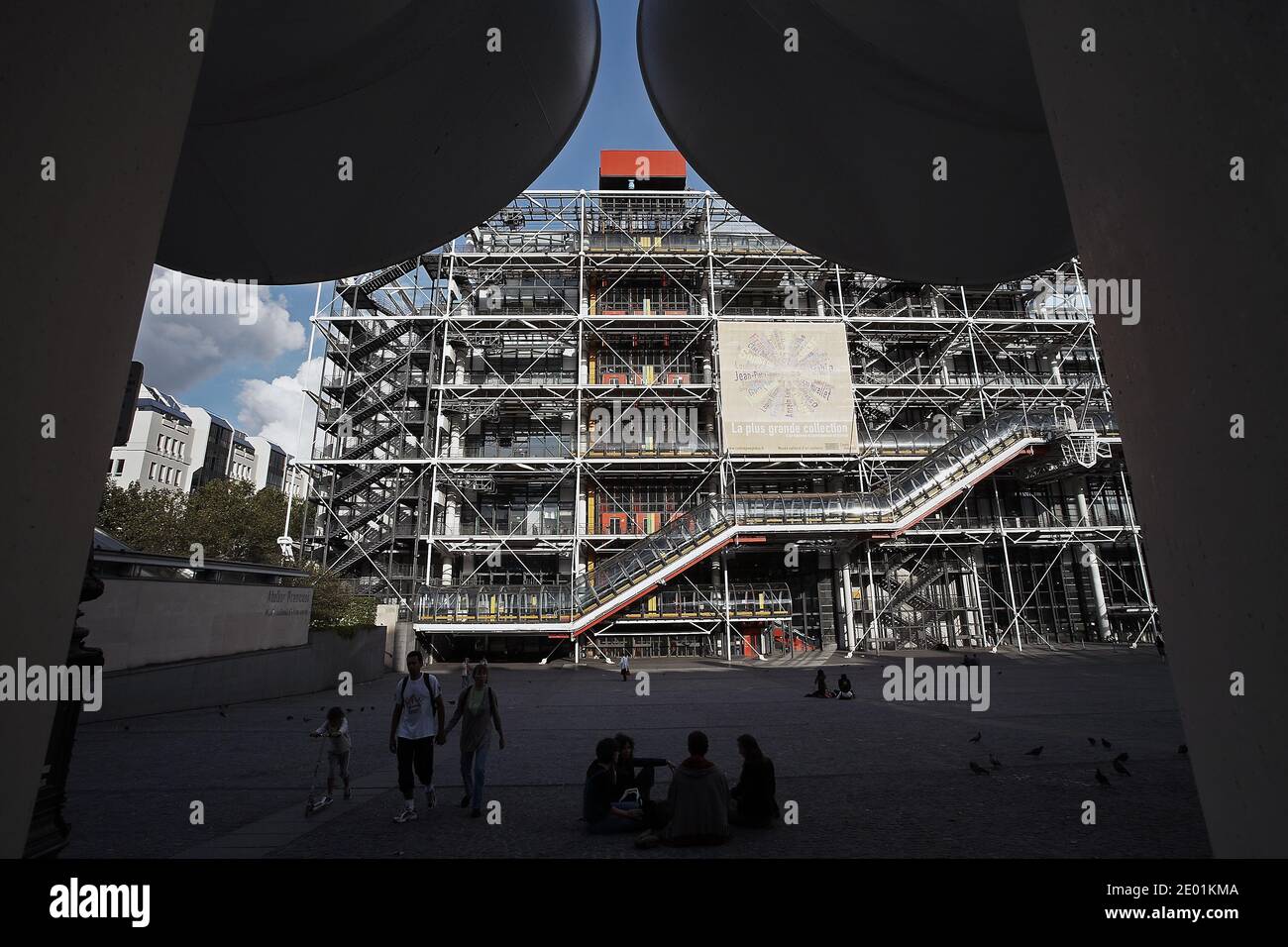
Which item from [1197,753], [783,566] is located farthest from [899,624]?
[1197,753]

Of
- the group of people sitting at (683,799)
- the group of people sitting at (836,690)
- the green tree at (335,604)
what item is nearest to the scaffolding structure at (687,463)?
the green tree at (335,604)

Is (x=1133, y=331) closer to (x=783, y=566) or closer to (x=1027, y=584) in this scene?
(x=783, y=566)

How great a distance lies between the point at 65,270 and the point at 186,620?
40.3ft

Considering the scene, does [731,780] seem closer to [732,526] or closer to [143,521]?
[732,526]

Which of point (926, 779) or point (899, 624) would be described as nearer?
point (926, 779)

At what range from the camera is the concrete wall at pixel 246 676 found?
948 cm

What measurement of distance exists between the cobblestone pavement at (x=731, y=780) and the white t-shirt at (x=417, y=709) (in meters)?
0.61

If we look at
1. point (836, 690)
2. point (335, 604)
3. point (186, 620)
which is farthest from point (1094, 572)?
point (186, 620)

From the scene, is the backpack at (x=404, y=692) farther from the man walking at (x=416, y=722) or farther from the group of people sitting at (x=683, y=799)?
the group of people sitting at (x=683, y=799)

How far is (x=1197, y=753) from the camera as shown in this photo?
126 cm

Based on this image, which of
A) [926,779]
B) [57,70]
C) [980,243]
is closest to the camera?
[57,70]

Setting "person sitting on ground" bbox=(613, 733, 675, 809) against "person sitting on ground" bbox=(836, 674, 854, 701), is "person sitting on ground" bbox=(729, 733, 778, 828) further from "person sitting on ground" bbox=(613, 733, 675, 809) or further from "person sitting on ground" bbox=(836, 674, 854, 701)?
"person sitting on ground" bbox=(836, 674, 854, 701)

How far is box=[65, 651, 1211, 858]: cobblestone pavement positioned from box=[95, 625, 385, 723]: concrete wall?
36 centimetres
